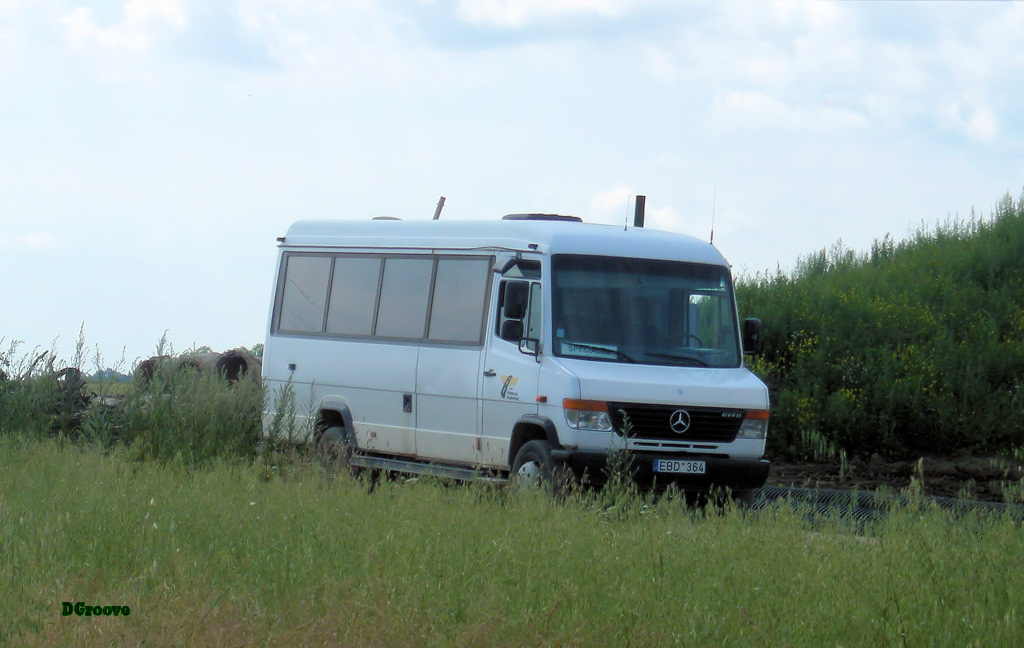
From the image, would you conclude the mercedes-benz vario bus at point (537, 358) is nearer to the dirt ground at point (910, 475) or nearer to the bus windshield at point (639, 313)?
the bus windshield at point (639, 313)

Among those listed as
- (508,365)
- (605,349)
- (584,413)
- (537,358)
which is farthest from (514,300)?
(584,413)

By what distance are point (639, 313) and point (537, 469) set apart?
1.76 meters

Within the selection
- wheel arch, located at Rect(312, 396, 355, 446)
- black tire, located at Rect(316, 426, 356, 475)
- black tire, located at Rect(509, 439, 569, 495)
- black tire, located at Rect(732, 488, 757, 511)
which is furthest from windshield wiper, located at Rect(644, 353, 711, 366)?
wheel arch, located at Rect(312, 396, 355, 446)

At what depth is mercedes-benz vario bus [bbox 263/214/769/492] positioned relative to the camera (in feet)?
39.1

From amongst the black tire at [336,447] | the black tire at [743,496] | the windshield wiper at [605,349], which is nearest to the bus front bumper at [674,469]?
the black tire at [743,496]

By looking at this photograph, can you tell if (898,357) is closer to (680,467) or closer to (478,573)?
(680,467)

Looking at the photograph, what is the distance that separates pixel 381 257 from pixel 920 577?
8789 mm

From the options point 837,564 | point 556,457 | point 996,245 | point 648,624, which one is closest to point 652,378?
point 556,457

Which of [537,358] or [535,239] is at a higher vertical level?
[535,239]

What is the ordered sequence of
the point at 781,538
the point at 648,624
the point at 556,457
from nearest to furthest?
1. the point at 648,624
2. the point at 781,538
3. the point at 556,457

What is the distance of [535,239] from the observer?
12719 millimetres

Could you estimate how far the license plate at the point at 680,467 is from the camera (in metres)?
11.9

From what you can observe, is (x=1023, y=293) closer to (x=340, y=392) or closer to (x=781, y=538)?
(x=340, y=392)

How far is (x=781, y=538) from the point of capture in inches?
340
